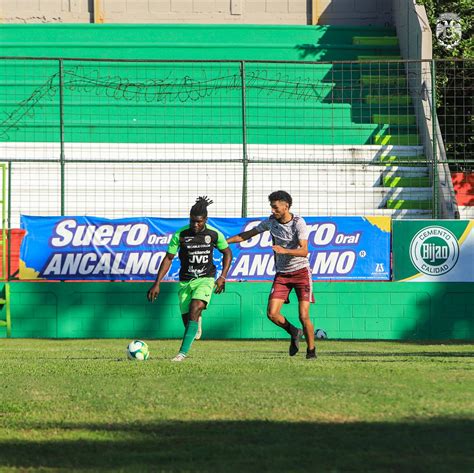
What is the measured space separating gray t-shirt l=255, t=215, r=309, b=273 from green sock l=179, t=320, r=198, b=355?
153 cm

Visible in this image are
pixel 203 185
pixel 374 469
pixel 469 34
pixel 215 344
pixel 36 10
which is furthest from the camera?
pixel 36 10

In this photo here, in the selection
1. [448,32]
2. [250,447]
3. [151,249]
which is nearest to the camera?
[250,447]

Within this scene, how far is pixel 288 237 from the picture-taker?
14.8 m

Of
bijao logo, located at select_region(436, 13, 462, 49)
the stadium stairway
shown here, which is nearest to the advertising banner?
the stadium stairway

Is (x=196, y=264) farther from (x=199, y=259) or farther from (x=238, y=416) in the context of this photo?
(x=238, y=416)

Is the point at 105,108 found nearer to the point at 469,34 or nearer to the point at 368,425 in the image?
the point at 469,34

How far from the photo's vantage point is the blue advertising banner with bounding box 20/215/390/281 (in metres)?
21.2

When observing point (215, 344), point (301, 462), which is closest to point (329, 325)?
point (215, 344)

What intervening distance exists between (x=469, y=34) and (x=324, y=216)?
1055 centimetres

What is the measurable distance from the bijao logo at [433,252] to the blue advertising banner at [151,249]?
1.68ft

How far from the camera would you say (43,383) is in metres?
10.9

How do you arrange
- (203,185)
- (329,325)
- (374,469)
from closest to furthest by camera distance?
(374,469) < (329,325) < (203,185)

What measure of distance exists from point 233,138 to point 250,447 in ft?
60.7

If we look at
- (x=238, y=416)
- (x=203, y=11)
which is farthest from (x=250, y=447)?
(x=203, y=11)
